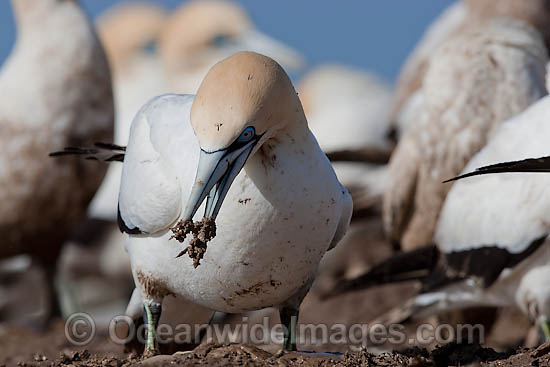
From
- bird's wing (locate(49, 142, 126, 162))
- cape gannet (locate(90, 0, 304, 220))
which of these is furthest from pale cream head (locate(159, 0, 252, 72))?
bird's wing (locate(49, 142, 126, 162))

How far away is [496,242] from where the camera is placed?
19.1 ft

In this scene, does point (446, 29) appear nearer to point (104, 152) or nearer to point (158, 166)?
point (104, 152)

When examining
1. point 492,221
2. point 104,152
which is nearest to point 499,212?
point 492,221

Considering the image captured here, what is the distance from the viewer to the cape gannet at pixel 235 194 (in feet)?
11.4

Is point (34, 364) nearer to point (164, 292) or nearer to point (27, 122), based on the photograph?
point (164, 292)

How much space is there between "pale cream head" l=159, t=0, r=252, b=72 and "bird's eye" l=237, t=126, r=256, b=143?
14.1m

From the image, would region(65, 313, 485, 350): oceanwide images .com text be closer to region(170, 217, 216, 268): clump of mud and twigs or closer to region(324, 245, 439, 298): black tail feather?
region(324, 245, 439, 298): black tail feather

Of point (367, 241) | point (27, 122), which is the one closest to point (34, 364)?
point (27, 122)

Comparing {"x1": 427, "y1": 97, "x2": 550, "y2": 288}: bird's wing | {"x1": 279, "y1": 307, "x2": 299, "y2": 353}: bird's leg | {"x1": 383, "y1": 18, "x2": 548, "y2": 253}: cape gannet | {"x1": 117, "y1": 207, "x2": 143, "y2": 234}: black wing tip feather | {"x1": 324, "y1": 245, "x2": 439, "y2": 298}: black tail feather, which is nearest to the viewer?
{"x1": 117, "y1": 207, "x2": 143, "y2": 234}: black wing tip feather

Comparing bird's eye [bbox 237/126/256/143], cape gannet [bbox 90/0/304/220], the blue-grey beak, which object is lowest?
the blue-grey beak

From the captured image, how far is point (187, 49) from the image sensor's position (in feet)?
58.3

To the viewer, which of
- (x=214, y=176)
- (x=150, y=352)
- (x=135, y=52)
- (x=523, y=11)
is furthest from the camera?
(x=135, y=52)

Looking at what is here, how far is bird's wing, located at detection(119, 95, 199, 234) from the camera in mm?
4000

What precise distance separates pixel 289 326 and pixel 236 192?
826 millimetres
